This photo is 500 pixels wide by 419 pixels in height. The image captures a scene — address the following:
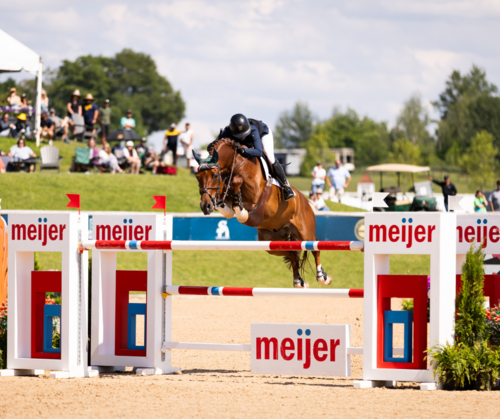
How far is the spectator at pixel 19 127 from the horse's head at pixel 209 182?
13.9m

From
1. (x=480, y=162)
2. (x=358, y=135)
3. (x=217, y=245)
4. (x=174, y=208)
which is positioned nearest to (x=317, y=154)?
(x=480, y=162)

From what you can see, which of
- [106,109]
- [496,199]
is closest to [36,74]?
[106,109]

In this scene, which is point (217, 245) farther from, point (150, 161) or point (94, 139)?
point (150, 161)

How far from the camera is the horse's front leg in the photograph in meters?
6.89

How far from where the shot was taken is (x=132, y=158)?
63.4 feet

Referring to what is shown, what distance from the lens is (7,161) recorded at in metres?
18.0

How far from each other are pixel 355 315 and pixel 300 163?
62.7 m

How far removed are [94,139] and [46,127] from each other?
2.83 m

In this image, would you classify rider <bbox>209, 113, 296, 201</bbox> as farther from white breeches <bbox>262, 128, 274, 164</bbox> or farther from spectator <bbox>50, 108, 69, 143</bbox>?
spectator <bbox>50, 108, 69, 143</bbox>

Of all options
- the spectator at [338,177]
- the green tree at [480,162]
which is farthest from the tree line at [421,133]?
the spectator at [338,177]

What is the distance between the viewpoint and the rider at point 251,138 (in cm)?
716

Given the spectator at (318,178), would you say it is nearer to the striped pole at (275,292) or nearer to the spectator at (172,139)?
the spectator at (172,139)

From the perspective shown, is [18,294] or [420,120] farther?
[420,120]

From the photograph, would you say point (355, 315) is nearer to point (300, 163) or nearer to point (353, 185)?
point (353, 185)
